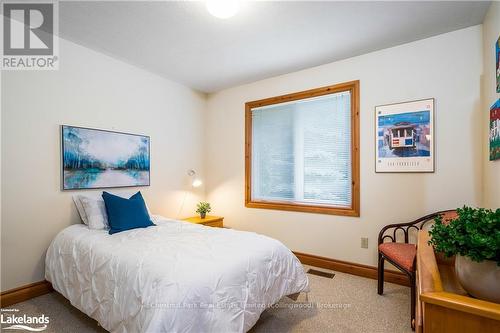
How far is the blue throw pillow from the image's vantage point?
245 cm

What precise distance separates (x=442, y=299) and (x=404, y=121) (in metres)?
2.31

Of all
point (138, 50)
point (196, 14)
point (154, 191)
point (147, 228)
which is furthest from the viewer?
point (154, 191)

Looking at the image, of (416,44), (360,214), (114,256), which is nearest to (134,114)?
(114,256)

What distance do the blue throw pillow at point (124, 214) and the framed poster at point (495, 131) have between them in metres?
3.10

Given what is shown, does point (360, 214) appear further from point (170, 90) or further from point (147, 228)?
point (170, 90)

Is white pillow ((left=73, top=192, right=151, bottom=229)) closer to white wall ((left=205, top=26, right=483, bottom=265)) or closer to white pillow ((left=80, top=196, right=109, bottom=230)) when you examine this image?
white pillow ((left=80, top=196, right=109, bottom=230))

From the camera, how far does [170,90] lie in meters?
3.75

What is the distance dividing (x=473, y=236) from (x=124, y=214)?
105 inches

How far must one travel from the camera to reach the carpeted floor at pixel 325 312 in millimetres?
1949

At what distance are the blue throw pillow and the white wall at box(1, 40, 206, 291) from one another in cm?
54

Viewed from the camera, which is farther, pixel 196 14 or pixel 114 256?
pixel 196 14

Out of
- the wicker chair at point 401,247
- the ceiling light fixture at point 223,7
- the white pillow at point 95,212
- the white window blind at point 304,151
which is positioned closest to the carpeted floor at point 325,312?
the wicker chair at point 401,247

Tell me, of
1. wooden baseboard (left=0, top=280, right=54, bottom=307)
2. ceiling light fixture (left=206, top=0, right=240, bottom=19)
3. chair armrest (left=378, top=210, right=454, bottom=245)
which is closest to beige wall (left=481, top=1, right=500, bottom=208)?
chair armrest (left=378, top=210, right=454, bottom=245)

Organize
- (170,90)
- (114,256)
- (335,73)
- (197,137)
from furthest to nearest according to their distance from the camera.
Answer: (197,137) → (170,90) → (335,73) → (114,256)
